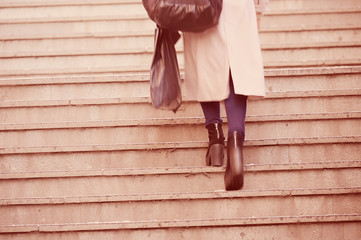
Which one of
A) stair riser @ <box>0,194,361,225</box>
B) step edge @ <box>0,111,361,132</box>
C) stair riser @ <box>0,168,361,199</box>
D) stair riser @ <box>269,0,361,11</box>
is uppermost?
stair riser @ <box>269,0,361,11</box>

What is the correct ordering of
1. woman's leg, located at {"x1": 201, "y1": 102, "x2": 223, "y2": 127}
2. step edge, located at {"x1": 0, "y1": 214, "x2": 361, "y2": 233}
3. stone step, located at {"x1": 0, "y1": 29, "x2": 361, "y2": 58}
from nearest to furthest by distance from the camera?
1. step edge, located at {"x1": 0, "y1": 214, "x2": 361, "y2": 233}
2. woman's leg, located at {"x1": 201, "y1": 102, "x2": 223, "y2": 127}
3. stone step, located at {"x1": 0, "y1": 29, "x2": 361, "y2": 58}

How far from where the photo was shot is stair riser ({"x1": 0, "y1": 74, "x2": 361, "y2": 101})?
4027 mm

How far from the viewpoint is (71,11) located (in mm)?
5438

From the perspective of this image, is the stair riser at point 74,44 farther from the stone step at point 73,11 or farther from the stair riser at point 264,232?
the stair riser at point 264,232

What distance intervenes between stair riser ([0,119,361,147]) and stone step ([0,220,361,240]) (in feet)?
2.41

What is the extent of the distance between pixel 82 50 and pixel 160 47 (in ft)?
5.45

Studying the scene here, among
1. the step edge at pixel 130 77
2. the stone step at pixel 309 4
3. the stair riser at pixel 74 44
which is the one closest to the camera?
the step edge at pixel 130 77

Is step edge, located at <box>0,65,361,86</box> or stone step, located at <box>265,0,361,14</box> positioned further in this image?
stone step, located at <box>265,0,361,14</box>

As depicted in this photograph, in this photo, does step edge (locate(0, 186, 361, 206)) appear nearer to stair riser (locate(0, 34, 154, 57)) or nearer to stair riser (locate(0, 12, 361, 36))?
stair riser (locate(0, 34, 154, 57))

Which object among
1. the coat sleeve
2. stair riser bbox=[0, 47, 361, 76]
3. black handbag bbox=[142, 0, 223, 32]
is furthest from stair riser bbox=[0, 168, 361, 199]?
stair riser bbox=[0, 47, 361, 76]

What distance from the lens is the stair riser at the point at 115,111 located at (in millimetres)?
3840

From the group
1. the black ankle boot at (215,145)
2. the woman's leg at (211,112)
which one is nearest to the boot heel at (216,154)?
the black ankle boot at (215,145)

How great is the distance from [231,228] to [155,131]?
0.88m

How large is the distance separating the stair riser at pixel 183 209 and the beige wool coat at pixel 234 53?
541 millimetres
